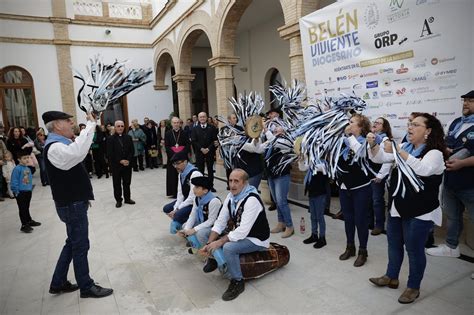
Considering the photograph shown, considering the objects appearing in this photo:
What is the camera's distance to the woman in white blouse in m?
2.67

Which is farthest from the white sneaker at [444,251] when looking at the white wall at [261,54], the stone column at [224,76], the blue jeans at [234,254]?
the white wall at [261,54]

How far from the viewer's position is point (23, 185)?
558 centimetres

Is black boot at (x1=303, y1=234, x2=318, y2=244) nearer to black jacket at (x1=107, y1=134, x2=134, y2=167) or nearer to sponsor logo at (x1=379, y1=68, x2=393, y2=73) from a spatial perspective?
sponsor logo at (x1=379, y1=68, x2=393, y2=73)

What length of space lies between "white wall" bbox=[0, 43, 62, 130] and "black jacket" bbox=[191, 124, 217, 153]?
28.0 feet

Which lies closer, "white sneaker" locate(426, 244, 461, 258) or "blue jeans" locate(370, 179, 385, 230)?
"white sneaker" locate(426, 244, 461, 258)

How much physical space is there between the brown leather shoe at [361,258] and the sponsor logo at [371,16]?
3005mm

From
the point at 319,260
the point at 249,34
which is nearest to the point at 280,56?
the point at 249,34

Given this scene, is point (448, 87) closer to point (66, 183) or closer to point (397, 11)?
point (397, 11)

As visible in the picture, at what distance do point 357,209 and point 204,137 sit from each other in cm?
465

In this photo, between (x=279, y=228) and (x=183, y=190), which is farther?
(x=279, y=228)

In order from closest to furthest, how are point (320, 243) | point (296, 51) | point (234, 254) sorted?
point (234, 254), point (320, 243), point (296, 51)

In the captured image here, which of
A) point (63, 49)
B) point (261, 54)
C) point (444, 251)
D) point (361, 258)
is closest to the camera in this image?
point (361, 258)

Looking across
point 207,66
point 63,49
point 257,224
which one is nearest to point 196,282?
point 257,224

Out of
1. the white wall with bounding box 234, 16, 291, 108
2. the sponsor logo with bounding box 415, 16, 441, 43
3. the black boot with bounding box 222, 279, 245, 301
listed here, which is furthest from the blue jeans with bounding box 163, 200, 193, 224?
the white wall with bounding box 234, 16, 291, 108
